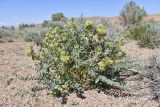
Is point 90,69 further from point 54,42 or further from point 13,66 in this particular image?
point 13,66

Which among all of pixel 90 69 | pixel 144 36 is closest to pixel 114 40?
pixel 90 69

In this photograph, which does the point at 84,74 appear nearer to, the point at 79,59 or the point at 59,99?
the point at 79,59

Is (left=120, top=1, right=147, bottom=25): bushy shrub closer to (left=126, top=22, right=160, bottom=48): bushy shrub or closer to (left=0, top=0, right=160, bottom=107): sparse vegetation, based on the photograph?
(left=126, top=22, right=160, bottom=48): bushy shrub

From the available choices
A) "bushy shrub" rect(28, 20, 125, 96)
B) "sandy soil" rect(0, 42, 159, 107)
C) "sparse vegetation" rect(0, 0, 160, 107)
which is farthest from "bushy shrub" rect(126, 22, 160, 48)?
"sandy soil" rect(0, 42, 159, 107)

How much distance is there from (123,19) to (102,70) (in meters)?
21.8

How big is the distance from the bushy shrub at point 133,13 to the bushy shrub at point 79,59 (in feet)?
62.5

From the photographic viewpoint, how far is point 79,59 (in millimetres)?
5930

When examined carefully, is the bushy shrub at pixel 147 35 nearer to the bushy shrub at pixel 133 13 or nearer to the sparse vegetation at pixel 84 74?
the sparse vegetation at pixel 84 74

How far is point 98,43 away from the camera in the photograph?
6.10 m

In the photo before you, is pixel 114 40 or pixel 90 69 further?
pixel 114 40

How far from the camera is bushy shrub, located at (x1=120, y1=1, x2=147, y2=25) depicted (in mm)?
25281

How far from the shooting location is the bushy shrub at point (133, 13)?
25281 mm

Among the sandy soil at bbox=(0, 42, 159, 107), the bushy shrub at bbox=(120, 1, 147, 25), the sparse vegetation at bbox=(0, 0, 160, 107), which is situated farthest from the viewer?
the bushy shrub at bbox=(120, 1, 147, 25)

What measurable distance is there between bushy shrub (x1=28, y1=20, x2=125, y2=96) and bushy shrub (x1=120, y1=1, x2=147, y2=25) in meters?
19.0
